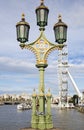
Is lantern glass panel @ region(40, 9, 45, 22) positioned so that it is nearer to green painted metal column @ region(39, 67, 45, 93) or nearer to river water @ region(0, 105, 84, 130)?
green painted metal column @ region(39, 67, 45, 93)

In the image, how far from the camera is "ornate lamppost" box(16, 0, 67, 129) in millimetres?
10264

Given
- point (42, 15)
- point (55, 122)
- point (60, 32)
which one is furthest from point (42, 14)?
point (55, 122)

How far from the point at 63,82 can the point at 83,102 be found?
20.5 meters

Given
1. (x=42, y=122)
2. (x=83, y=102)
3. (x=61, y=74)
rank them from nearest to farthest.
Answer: (x=42, y=122) < (x=61, y=74) < (x=83, y=102)

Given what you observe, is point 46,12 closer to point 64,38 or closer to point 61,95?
point 64,38

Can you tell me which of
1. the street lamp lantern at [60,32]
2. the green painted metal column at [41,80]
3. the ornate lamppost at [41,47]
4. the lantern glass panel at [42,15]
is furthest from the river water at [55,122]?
the lantern glass panel at [42,15]

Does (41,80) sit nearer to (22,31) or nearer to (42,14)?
(22,31)

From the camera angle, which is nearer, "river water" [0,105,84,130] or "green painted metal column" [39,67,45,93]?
"green painted metal column" [39,67,45,93]

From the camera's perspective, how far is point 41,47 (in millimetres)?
10438

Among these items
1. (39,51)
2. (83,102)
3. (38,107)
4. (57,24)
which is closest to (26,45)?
(39,51)

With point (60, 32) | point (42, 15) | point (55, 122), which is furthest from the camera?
point (55, 122)

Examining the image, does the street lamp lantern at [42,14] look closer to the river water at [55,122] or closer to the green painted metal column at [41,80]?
the green painted metal column at [41,80]

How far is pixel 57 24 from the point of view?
408 inches

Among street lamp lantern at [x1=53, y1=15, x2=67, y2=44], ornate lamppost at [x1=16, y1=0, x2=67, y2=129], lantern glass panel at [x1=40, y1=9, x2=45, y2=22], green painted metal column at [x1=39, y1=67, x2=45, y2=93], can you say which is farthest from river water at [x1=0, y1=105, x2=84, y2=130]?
lantern glass panel at [x1=40, y1=9, x2=45, y2=22]
